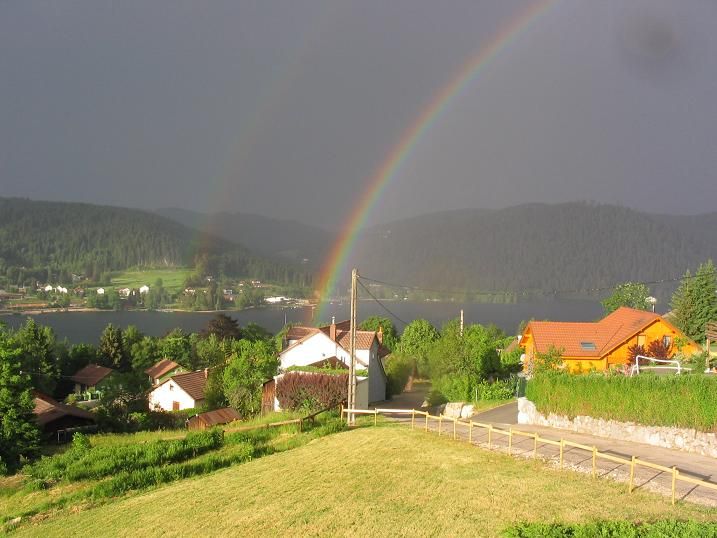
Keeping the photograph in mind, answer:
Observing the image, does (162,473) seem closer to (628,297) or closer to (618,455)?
(618,455)

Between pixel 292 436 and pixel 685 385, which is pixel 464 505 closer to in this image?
pixel 685 385

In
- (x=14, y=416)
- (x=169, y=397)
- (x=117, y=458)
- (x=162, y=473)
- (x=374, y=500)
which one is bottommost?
(x=169, y=397)

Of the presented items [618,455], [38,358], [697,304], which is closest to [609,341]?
[697,304]

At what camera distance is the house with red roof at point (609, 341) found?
120ft

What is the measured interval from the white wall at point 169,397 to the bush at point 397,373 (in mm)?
15810

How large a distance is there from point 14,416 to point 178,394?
20.3m

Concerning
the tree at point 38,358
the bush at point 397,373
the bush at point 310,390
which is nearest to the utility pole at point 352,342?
the bush at point 310,390

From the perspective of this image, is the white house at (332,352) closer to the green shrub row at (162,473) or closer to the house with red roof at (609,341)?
the house with red roof at (609,341)

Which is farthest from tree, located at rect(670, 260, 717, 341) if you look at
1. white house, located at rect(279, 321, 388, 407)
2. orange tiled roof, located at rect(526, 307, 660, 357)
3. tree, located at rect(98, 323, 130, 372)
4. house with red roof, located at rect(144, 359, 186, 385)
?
tree, located at rect(98, 323, 130, 372)

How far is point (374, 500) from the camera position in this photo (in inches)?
532

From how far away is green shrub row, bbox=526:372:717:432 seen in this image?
17859mm

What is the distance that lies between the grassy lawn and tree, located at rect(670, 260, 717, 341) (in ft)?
118

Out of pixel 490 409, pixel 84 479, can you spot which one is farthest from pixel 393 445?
pixel 490 409

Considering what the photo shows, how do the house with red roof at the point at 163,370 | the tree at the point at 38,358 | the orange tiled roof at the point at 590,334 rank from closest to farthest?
1. the orange tiled roof at the point at 590,334
2. the tree at the point at 38,358
3. the house with red roof at the point at 163,370
